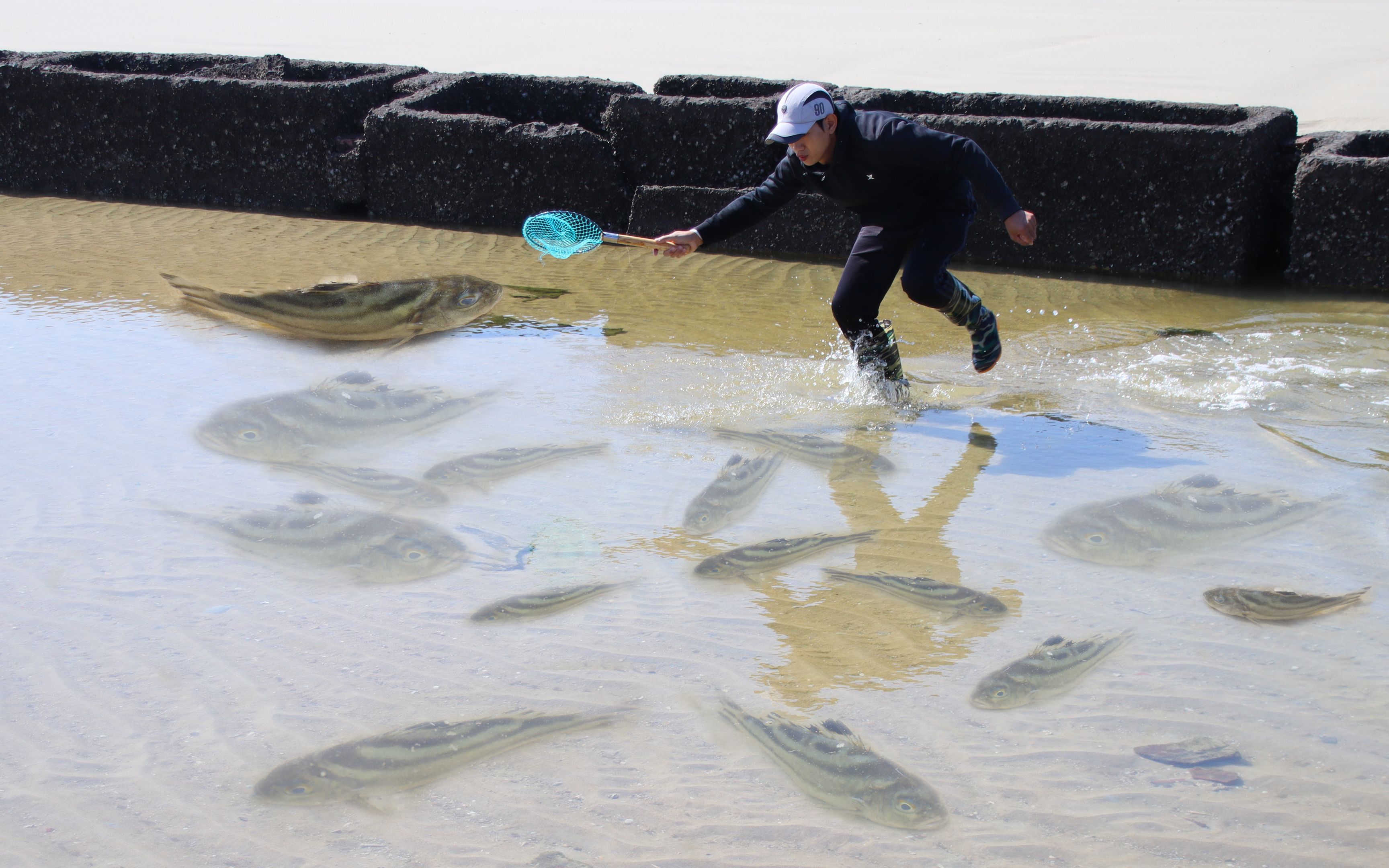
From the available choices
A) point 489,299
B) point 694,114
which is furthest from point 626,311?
point 694,114

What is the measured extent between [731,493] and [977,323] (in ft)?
5.14

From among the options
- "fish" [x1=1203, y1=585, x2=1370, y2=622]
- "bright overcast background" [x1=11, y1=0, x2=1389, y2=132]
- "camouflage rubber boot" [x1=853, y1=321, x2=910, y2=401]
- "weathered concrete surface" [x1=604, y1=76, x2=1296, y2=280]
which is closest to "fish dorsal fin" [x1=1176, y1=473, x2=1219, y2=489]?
"fish" [x1=1203, y1=585, x2=1370, y2=622]

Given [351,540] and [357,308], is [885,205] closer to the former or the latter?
[351,540]

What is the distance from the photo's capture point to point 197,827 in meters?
2.37

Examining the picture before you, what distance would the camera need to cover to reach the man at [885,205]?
177 inches

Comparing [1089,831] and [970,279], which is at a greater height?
[970,279]

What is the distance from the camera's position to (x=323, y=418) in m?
4.71

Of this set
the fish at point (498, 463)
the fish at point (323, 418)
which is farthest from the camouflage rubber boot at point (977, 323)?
the fish at point (323, 418)

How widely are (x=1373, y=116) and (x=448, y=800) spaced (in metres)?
11.1

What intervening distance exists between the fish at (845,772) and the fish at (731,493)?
112cm

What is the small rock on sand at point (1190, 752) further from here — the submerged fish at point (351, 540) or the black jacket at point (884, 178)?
the black jacket at point (884, 178)

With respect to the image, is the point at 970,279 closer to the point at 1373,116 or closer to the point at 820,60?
the point at 1373,116

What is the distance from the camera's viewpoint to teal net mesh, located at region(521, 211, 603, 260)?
5547 millimetres

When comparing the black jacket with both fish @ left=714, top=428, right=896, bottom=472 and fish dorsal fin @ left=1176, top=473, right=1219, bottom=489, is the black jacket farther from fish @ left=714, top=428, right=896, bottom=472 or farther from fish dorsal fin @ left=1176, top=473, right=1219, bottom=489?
fish dorsal fin @ left=1176, top=473, right=1219, bottom=489
